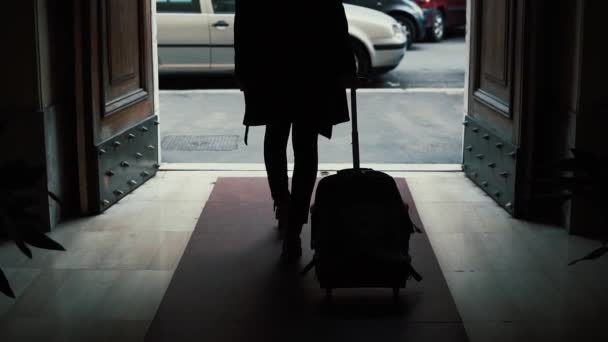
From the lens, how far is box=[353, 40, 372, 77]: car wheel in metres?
9.82

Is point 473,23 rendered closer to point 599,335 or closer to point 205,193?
point 205,193

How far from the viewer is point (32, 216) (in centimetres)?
235

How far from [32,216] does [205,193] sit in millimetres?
3030

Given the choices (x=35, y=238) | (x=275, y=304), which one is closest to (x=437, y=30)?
(x=275, y=304)

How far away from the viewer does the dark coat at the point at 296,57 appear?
3.73 metres

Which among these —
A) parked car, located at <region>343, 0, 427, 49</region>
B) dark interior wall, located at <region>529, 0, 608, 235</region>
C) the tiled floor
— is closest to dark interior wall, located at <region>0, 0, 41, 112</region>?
the tiled floor

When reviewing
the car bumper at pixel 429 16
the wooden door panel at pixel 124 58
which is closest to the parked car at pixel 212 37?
the wooden door panel at pixel 124 58

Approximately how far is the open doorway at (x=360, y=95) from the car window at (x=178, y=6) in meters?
0.01

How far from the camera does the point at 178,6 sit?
971cm

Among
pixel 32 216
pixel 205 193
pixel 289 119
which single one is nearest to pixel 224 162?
pixel 205 193

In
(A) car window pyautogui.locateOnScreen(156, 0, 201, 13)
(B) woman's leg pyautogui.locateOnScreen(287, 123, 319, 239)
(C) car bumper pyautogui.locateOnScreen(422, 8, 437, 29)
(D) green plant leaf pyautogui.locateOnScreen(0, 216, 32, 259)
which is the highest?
(A) car window pyautogui.locateOnScreen(156, 0, 201, 13)

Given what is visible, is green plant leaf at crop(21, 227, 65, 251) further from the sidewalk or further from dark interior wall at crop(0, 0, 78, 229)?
the sidewalk

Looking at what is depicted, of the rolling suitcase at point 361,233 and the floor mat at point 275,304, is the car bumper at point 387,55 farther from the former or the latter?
the rolling suitcase at point 361,233

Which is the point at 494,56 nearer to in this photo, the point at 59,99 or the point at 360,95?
the point at 59,99
